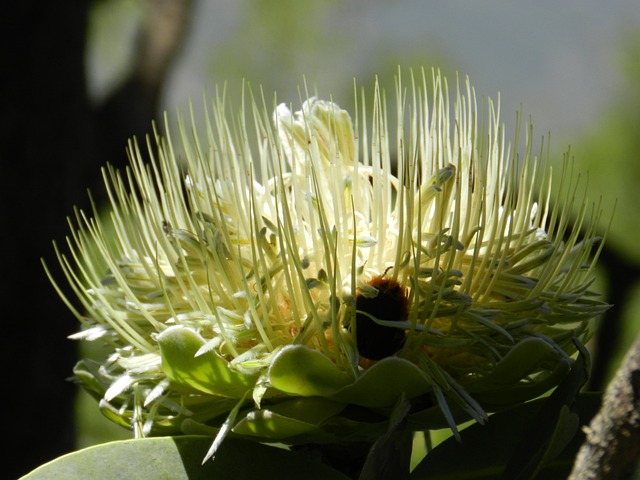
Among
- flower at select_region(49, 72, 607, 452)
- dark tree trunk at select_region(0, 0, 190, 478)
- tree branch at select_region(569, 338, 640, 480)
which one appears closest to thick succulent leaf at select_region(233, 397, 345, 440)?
flower at select_region(49, 72, 607, 452)

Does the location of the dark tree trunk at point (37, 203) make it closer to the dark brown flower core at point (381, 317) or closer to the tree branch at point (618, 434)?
the dark brown flower core at point (381, 317)

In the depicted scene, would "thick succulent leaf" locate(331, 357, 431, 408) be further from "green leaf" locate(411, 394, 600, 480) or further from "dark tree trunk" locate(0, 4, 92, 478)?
"dark tree trunk" locate(0, 4, 92, 478)

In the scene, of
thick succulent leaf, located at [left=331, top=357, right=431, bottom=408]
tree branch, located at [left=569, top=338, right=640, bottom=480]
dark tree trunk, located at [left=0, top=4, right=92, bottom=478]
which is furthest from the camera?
dark tree trunk, located at [left=0, top=4, right=92, bottom=478]

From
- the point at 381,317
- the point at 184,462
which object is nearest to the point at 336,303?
the point at 381,317

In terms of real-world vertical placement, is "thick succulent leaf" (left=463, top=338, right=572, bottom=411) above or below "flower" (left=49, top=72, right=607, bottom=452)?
below

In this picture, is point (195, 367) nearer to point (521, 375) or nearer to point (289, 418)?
point (289, 418)

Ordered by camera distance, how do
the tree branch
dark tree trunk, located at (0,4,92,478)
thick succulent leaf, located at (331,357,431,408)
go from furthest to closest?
dark tree trunk, located at (0,4,92,478)
thick succulent leaf, located at (331,357,431,408)
the tree branch

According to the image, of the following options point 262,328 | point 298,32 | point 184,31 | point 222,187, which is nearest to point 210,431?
point 262,328
